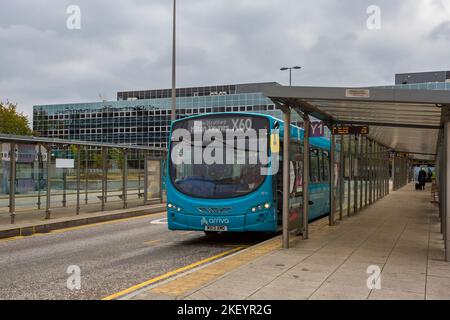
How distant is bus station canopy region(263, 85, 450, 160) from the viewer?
7.77m

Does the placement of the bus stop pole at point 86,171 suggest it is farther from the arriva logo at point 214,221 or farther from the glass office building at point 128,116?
the glass office building at point 128,116

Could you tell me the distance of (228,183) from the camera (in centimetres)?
1034

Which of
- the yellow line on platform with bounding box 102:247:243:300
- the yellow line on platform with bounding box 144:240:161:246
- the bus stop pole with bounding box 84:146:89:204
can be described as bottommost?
the yellow line on platform with bounding box 144:240:161:246

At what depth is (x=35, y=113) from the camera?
355 ft

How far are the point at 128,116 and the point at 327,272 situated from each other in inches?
3751

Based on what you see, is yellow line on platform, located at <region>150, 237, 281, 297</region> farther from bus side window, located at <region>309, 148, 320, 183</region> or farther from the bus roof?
bus side window, located at <region>309, 148, 320, 183</region>

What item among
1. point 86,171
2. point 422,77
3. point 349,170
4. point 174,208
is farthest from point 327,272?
point 422,77

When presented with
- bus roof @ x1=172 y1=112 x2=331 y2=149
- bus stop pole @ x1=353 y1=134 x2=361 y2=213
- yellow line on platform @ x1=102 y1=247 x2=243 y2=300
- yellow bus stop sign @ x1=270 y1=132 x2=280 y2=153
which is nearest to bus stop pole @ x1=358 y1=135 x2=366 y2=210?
bus stop pole @ x1=353 y1=134 x2=361 y2=213

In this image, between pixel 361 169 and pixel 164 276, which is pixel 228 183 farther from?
pixel 361 169

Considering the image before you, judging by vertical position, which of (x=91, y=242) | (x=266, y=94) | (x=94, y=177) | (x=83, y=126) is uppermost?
(x=83, y=126)

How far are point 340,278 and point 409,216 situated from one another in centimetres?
1051

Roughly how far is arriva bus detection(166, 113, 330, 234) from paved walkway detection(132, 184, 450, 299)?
787 mm
